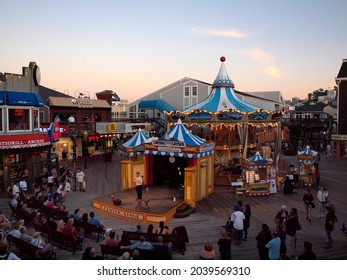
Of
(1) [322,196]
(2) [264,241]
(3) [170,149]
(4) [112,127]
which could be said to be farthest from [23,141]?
(4) [112,127]

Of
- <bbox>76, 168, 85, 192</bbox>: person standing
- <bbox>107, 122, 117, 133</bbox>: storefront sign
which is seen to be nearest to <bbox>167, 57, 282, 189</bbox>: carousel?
<bbox>76, 168, 85, 192</bbox>: person standing

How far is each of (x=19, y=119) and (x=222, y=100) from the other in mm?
13231

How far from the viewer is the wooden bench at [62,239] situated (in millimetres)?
9602

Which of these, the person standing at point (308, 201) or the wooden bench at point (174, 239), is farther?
the person standing at point (308, 201)

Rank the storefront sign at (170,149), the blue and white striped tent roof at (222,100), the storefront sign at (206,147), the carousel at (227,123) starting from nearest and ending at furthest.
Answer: the storefront sign at (206,147)
the storefront sign at (170,149)
the carousel at (227,123)
the blue and white striped tent roof at (222,100)

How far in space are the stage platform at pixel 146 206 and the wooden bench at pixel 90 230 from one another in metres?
2.24

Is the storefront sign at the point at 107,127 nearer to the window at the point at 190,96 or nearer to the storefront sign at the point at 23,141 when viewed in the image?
the window at the point at 190,96

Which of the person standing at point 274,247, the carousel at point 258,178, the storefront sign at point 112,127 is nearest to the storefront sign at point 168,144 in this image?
the carousel at point 258,178

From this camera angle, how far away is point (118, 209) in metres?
13.9

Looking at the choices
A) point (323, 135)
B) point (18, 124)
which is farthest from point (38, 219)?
point (323, 135)

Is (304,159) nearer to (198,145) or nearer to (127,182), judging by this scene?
(198,145)

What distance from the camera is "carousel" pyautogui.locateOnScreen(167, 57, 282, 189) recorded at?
23.2m

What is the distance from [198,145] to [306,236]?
6.20 meters

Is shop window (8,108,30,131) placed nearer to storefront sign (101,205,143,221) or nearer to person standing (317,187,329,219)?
storefront sign (101,205,143,221)
